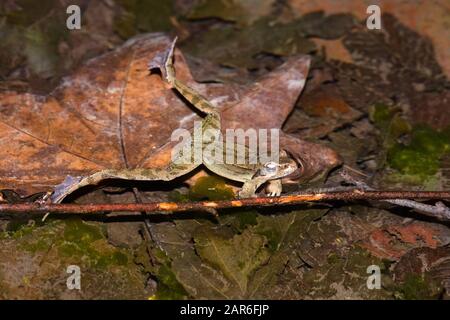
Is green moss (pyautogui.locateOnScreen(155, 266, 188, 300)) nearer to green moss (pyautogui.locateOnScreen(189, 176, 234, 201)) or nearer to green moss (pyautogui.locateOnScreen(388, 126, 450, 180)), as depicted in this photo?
green moss (pyautogui.locateOnScreen(189, 176, 234, 201))

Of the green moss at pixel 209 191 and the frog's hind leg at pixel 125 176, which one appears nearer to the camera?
the frog's hind leg at pixel 125 176

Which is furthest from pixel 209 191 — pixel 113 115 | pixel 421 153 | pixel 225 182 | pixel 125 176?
pixel 421 153

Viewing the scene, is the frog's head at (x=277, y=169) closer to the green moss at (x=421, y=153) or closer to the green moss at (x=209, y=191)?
the green moss at (x=209, y=191)

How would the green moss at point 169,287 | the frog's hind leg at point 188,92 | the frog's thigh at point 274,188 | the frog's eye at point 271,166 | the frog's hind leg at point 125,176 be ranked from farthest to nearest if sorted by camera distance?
the frog's hind leg at point 188,92 → the frog's thigh at point 274,188 → the frog's eye at point 271,166 → the frog's hind leg at point 125,176 → the green moss at point 169,287

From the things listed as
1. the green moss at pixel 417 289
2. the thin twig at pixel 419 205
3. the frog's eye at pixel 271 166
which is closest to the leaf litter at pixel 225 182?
the green moss at pixel 417 289

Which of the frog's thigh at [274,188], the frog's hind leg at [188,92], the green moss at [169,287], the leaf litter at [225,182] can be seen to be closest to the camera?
the green moss at [169,287]

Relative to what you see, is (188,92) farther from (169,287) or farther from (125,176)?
(169,287)

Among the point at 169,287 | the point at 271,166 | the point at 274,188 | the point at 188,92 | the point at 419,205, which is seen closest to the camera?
the point at 169,287

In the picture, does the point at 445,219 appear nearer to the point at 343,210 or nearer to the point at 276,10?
the point at 343,210
